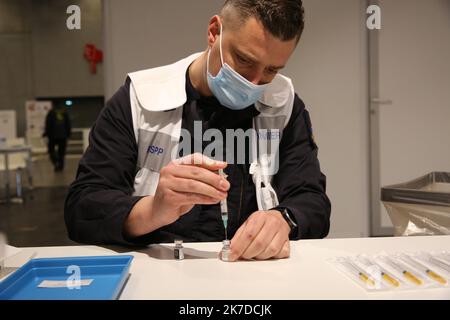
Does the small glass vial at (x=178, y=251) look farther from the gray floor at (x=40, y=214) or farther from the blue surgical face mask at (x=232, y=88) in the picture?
the gray floor at (x=40, y=214)

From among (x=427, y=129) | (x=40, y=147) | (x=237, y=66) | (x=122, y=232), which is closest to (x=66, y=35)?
(x=237, y=66)

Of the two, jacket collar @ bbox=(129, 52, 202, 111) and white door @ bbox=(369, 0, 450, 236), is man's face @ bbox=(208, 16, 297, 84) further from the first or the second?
white door @ bbox=(369, 0, 450, 236)

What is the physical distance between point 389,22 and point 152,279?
158cm

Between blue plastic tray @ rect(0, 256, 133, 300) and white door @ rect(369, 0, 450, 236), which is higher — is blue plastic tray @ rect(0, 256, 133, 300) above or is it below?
below

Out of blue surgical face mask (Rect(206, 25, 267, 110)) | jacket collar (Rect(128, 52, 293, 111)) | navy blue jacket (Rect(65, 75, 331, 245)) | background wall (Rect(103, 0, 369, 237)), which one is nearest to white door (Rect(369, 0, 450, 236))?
background wall (Rect(103, 0, 369, 237))

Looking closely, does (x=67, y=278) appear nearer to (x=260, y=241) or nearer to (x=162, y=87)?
(x=260, y=241)

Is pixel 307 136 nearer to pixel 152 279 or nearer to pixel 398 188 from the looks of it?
pixel 398 188

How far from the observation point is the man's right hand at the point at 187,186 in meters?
0.79

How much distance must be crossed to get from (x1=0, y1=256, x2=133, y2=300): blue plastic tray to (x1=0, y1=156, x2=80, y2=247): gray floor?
6.15 feet

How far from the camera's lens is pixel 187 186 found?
0.80m

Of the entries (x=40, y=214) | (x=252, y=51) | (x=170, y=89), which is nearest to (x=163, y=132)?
(x=170, y=89)

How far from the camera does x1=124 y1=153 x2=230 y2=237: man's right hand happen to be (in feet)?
2.59

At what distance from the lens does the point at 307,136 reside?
1.31 metres

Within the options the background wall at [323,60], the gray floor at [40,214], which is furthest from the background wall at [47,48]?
the gray floor at [40,214]
